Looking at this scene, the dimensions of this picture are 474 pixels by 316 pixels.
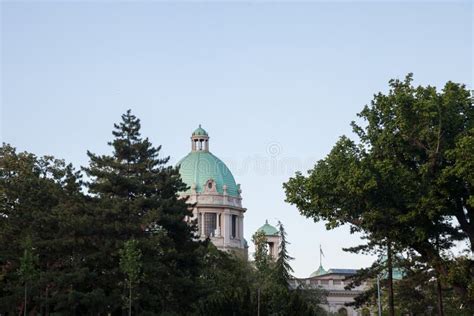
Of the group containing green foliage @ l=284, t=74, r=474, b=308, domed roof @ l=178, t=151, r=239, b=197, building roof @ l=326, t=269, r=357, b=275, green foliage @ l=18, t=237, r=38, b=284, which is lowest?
green foliage @ l=18, t=237, r=38, b=284

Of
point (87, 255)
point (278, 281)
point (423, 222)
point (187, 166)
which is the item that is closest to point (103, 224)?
point (87, 255)

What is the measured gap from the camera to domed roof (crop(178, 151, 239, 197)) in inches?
5133

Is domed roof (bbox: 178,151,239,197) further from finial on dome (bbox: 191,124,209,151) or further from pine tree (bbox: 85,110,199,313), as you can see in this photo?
pine tree (bbox: 85,110,199,313)

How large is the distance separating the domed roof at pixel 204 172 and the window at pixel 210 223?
11.8ft

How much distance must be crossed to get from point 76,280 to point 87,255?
2836 mm

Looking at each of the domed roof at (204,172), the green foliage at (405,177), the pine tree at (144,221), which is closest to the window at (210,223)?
the domed roof at (204,172)

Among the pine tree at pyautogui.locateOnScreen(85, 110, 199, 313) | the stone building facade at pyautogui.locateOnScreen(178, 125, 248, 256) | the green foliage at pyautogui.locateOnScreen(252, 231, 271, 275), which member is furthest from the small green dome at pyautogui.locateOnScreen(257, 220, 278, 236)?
the pine tree at pyautogui.locateOnScreen(85, 110, 199, 313)

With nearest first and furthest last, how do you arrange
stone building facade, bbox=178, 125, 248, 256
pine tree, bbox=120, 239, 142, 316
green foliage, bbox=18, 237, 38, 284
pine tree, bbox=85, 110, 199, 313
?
green foliage, bbox=18, 237, 38, 284 → pine tree, bbox=120, 239, 142, 316 → pine tree, bbox=85, 110, 199, 313 → stone building facade, bbox=178, 125, 248, 256

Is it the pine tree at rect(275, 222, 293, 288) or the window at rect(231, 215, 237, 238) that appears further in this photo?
the window at rect(231, 215, 237, 238)

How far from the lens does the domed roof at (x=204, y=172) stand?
5133 inches

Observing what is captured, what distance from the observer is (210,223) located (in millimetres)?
131000

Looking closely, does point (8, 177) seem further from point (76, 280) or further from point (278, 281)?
point (278, 281)

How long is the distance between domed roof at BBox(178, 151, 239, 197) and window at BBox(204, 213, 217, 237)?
3.59 metres

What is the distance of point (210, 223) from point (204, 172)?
281 inches
